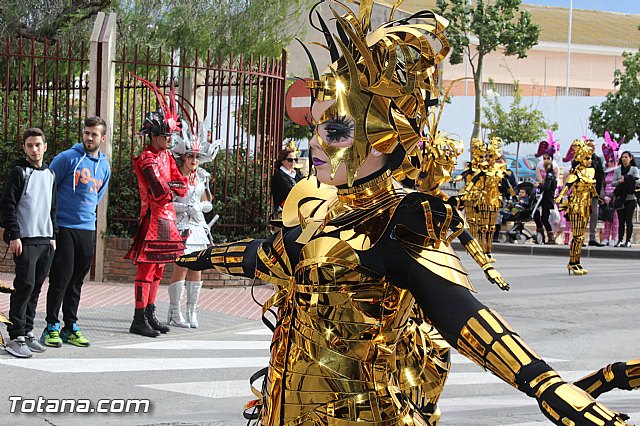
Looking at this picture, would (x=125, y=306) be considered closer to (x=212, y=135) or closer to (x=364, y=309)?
(x=212, y=135)

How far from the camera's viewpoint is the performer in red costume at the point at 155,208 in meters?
8.64

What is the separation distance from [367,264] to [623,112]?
116 feet

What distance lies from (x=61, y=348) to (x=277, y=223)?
16.9ft

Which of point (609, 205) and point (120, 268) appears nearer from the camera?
point (120, 268)

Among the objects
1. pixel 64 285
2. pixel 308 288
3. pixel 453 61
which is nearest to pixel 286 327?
pixel 308 288

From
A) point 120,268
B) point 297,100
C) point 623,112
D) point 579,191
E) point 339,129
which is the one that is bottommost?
point 120,268

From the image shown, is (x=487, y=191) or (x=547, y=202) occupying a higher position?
(x=487, y=191)

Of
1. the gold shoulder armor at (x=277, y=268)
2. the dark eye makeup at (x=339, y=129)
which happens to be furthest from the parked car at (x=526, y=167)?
the dark eye makeup at (x=339, y=129)

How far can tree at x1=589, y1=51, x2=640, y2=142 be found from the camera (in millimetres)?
35969

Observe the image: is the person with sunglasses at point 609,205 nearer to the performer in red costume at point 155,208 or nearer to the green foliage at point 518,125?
the performer in red costume at point 155,208

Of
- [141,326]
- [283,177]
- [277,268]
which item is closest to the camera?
[277,268]

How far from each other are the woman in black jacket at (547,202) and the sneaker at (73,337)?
14.6m

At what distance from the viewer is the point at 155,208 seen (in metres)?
8.77

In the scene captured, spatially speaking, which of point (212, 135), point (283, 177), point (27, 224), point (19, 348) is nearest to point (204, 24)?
point (212, 135)
